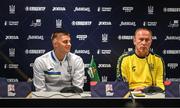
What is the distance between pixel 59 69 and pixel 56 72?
7cm

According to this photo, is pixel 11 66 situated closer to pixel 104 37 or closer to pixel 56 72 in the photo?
pixel 56 72

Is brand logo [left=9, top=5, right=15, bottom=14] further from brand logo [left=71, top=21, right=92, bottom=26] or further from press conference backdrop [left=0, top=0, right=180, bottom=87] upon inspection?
brand logo [left=71, top=21, right=92, bottom=26]

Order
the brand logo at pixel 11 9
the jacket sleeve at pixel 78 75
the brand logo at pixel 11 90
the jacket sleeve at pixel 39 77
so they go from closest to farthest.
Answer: the brand logo at pixel 11 90 < the jacket sleeve at pixel 39 77 < the jacket sleeve at pixel 78 75 < the brand logo at pixel 11 9

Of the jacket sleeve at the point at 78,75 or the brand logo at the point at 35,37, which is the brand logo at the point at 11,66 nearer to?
the brand logo at the point at 35,37

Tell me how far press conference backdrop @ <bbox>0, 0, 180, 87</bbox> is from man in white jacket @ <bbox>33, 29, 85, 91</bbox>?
669 mm

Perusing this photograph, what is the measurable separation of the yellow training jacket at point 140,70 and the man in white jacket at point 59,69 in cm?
60

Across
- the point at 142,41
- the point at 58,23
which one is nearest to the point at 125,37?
the point at 142,41

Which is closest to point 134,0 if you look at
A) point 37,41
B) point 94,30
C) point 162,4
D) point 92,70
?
point 162,4

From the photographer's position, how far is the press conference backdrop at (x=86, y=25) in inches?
220

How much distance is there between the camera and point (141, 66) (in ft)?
16.4

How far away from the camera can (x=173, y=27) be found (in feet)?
18.5

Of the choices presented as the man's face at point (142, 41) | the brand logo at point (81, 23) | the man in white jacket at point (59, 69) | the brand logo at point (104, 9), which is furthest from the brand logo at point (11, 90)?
the brand logo at point (104, 9)

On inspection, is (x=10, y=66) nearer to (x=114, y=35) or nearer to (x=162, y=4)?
(x=114, y=35)

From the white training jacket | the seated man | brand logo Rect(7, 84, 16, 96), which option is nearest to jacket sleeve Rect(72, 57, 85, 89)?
the white training jacket
